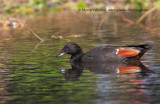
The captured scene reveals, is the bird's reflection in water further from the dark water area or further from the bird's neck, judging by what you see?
the bird's neck

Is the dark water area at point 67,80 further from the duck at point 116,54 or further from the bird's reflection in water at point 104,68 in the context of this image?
the duck at point 116,54

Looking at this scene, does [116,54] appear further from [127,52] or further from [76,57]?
[76,57]

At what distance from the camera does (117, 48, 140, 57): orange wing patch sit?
36.7ft

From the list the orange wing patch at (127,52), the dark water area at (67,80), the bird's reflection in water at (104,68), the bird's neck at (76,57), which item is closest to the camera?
the dark water area at (67,80)

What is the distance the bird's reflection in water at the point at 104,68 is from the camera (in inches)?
388

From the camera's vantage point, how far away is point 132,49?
443 inches

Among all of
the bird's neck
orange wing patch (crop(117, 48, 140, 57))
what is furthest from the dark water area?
orange wing patch (crop(117, 48, 140, 57))

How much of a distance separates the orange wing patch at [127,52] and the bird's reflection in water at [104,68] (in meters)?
0.23

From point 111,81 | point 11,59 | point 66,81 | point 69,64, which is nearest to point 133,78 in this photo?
point 111,81

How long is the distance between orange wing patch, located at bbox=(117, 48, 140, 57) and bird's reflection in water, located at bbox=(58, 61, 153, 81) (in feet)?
0.76

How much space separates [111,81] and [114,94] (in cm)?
115

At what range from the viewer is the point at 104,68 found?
34.3 feet

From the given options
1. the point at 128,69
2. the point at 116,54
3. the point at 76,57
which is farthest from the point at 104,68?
the point at 76,57

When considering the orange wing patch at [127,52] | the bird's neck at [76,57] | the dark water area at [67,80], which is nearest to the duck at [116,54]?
the orange wing patch at [127,52]
